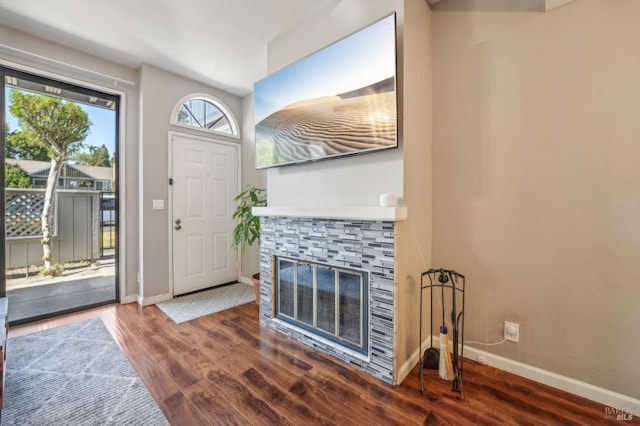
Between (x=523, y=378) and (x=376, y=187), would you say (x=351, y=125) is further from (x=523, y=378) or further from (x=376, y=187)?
(x=523, y=378)

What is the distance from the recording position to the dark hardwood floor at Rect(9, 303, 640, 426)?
4.72 ft

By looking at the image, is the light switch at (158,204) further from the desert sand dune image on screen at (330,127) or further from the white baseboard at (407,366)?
the white baseboard at (407,366)

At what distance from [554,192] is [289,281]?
201 cm

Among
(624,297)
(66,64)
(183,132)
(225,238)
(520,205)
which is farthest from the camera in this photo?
(225,238)

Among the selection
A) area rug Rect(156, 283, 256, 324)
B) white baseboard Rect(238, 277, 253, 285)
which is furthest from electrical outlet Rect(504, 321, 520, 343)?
white baseboard Rect(238, 277, 253, 285)

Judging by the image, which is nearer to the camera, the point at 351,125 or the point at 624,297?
the point at 624,297

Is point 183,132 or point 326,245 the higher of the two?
point 183,132

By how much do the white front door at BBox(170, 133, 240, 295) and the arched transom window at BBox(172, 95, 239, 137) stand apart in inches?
8.4

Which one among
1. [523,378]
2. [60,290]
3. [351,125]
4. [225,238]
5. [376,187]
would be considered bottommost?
[523,378]

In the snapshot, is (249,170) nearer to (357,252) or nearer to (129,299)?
(129,299)

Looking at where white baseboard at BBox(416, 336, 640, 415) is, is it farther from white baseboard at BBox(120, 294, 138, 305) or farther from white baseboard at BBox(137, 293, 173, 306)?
white baseboard at BBox(120, 294, 138, 305)

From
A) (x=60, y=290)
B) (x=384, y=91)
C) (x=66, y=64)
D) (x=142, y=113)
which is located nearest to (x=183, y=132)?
(x=142, y=113)

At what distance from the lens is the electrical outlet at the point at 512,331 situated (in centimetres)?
179

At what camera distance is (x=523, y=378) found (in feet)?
5.72
